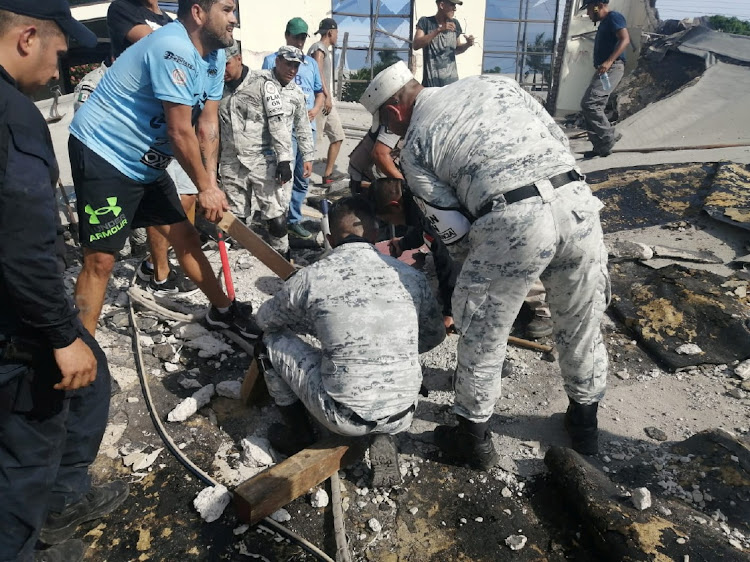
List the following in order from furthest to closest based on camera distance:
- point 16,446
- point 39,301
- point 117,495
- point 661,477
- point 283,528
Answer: point 661,477
point 117,495
point 283,528
point 16,446
point 39,301

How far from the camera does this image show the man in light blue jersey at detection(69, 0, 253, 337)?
2771 mm

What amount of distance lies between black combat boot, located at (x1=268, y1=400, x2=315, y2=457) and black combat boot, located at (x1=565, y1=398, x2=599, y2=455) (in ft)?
4.29

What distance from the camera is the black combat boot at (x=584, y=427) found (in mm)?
2762

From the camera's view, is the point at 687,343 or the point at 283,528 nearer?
the point at 283,528

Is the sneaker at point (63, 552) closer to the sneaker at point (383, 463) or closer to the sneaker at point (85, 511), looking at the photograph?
the sneaker at point (85, 511)

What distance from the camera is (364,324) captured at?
2.34m

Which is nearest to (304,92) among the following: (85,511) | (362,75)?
(85,511)

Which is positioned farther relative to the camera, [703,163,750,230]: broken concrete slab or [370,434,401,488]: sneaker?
[703,163,750,230]: broken concrete slab

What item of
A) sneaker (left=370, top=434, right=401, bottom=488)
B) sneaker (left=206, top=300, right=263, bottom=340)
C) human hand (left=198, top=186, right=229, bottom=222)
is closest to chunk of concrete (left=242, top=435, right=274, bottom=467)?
sneaker (left=370, top=434, right=401, bottom=488)

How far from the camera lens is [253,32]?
31.3 ft

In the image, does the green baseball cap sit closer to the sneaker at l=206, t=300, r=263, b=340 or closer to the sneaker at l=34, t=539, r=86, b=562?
the sneaker at l=206, t=300, r=263, b=340

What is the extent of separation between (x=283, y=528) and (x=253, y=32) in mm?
9077

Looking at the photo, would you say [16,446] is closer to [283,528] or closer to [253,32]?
[283,528]

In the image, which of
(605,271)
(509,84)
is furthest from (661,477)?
(509,84)
